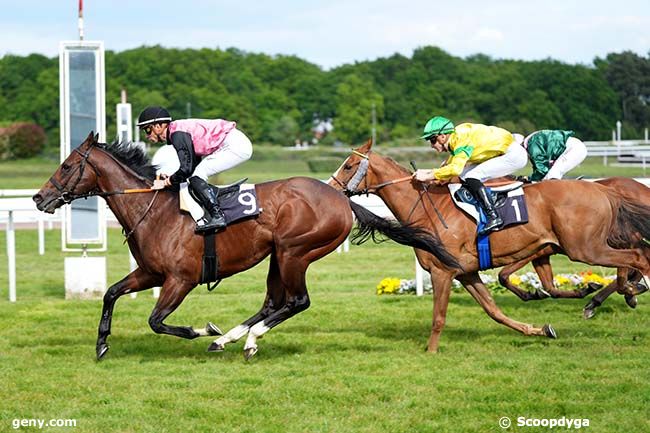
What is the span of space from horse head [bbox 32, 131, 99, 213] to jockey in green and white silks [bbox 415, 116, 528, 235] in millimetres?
2310

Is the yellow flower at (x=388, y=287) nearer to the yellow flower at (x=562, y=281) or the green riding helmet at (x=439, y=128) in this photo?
the yellow flower at (x=562, y=281)

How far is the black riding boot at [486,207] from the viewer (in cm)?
725

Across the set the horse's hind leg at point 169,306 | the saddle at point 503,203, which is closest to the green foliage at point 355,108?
the saddle at point 503,203

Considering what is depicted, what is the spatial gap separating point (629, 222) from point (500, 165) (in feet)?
3.57

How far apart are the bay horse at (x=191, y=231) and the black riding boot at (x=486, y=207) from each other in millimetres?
387

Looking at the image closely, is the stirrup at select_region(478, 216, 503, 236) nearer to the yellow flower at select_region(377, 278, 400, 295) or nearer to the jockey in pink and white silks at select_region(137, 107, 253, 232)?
the jockey in pink and white silks at select_region(137, 107, 253, 232)

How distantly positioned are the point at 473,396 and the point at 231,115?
157 feet

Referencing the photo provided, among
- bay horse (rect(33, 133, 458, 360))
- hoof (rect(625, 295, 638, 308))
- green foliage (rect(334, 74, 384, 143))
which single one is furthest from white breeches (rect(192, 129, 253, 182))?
green foliage (rect(334, 74, 384, 143))

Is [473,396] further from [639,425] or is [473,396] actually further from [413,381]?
[639,425]

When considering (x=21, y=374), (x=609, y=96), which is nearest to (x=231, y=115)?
(x=609, y=96)

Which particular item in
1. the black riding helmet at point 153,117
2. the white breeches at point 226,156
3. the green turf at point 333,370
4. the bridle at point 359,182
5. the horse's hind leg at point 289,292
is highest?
the black riding helmet at point 153,117

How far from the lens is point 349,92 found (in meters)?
57.0

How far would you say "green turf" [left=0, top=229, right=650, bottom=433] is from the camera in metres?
5.36

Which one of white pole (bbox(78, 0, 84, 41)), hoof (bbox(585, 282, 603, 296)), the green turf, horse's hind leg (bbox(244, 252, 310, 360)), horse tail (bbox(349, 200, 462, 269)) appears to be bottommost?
the green turf
